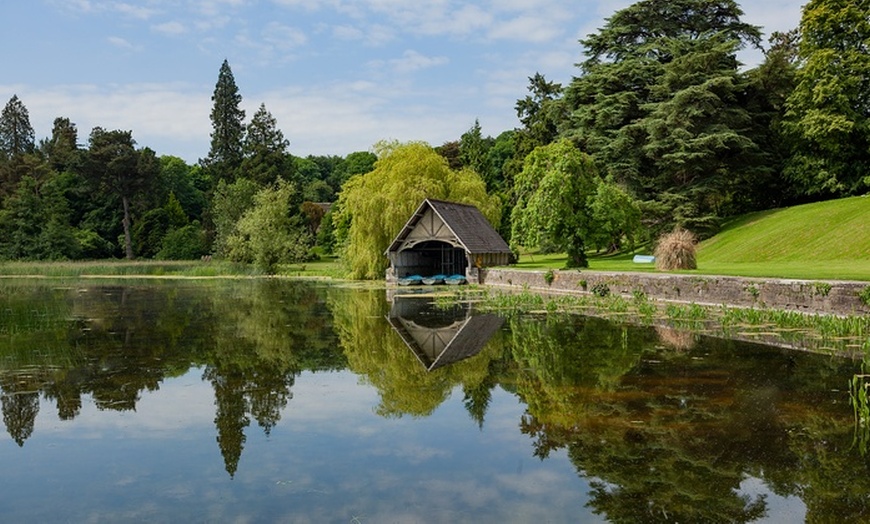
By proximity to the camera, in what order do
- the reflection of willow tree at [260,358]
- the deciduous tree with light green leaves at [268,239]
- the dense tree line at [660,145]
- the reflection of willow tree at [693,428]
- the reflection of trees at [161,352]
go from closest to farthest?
the reflection of willow tree at [693,428], the reflection of willow tree at [260,358], the reflection of trees at [161,352], the dense tree line at [660,145], the deciduous tree with light green leaves at [268,239]

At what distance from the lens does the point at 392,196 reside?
3325 centimetres

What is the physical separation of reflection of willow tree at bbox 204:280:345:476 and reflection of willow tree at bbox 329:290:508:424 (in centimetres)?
49

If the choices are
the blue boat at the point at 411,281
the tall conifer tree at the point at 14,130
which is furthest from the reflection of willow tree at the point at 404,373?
the tall conifer tree at the point at 14,130

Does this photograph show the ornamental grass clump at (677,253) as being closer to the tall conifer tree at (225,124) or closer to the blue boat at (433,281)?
the blue boat at (433,281)

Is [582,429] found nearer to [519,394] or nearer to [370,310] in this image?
[519,394]

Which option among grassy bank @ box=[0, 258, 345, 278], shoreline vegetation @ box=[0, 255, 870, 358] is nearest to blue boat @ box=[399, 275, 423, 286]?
shoreline vegetation @ box=[0, 255, 870, 358]

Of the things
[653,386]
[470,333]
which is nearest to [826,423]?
[653,386]

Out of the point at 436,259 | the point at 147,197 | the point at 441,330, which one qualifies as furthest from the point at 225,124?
the point at 441,330

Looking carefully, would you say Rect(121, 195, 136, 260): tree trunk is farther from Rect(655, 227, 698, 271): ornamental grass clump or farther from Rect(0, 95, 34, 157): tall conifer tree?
Rect(655, 227, 698, 271): ornamental grass clump

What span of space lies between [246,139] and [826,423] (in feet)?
222

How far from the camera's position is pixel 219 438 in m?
7.13

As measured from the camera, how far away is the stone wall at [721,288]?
1447 cm

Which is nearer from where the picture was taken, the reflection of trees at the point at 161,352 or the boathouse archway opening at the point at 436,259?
the reflection of trees at the point at 161,352

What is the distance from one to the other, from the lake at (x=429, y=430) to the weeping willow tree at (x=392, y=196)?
63.5 ft
